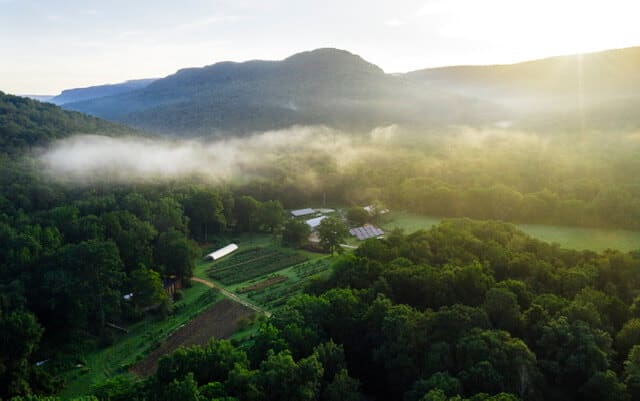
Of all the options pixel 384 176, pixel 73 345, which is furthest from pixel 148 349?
pixel 384 176

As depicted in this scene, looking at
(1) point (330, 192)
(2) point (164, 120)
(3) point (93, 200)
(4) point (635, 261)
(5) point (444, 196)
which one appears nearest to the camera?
(4) point (635, 261)

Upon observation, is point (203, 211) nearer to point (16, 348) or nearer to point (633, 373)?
point (16, 348)

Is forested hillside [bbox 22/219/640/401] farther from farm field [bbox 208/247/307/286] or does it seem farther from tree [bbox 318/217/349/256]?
tree [bbox 318/217/349/256]

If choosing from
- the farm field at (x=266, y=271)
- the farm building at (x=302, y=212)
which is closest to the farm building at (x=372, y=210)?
the farm building at (x=302, y=212)

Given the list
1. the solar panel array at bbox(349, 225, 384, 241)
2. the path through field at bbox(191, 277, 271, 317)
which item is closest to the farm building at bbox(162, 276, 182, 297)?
the path through field at bbox(191, 277, 271, 317)

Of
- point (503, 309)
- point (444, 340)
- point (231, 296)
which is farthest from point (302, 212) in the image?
point (444, 340)

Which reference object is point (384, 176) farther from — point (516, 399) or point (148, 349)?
point (516, 399)

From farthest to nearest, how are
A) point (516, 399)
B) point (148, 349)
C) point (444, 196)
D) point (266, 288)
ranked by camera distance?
point (444, 196) < point (266, 288) < point (148, 349) < point (516, 399)
